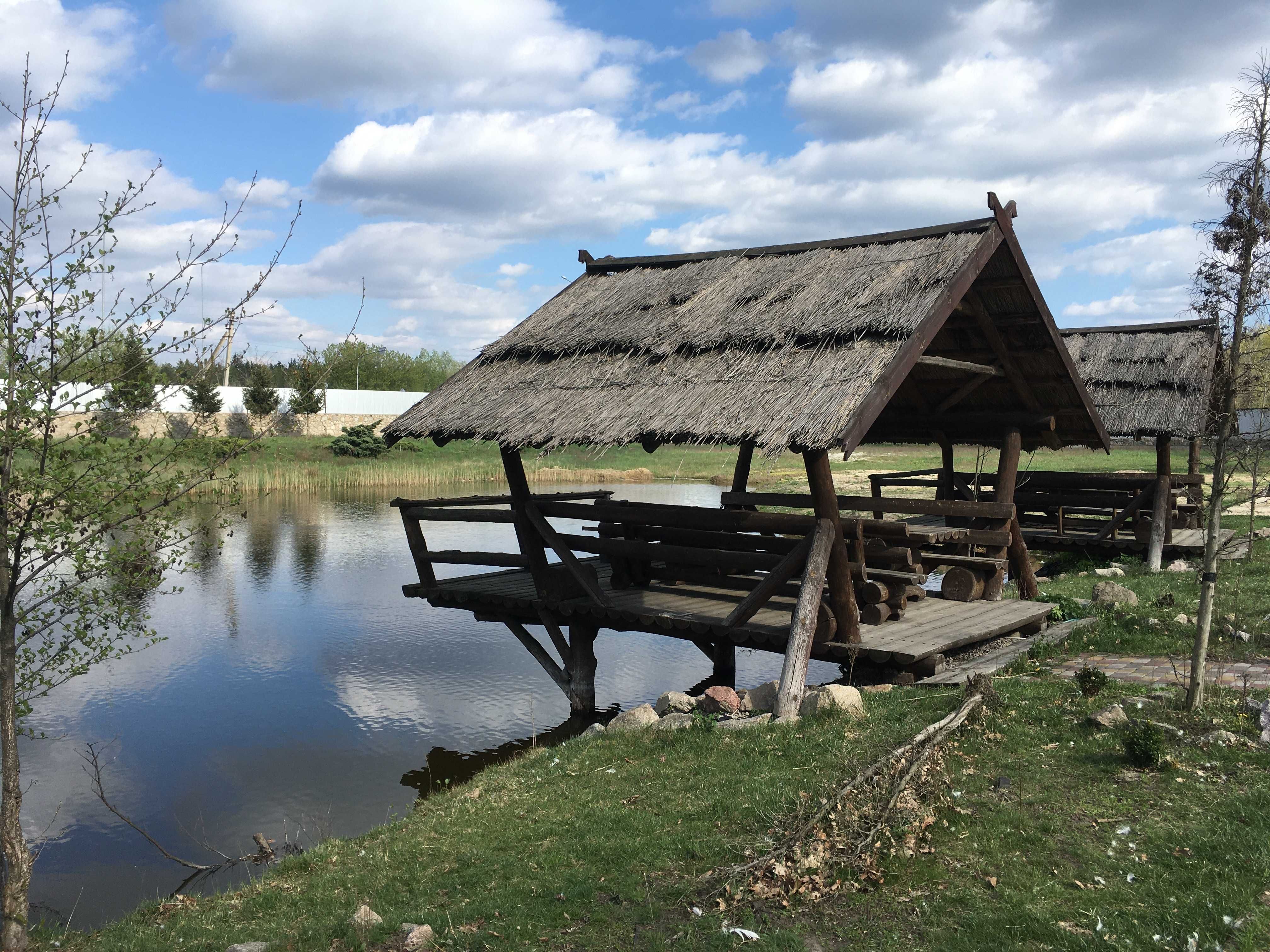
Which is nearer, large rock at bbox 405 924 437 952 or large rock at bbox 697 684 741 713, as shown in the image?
large rock at bbox 405 924 437 952

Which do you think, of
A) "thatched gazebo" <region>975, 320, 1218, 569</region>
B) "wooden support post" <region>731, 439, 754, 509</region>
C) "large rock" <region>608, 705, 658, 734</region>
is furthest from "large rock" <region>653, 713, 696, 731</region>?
"thatched gazebo" <region>975, 320, 1218, 569</region>

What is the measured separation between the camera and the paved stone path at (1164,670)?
7730 mm

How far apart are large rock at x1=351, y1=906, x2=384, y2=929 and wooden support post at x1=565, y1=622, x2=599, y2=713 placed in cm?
670

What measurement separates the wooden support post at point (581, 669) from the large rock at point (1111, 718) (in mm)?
6373

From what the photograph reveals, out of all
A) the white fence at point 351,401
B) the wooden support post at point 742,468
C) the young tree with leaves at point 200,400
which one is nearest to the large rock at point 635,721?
the young tree with leaves at point 200,400

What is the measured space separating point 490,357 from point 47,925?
24.5 ft

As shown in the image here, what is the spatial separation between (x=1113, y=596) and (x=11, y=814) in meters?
11.2

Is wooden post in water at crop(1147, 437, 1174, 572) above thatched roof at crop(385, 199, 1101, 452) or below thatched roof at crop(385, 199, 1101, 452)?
below

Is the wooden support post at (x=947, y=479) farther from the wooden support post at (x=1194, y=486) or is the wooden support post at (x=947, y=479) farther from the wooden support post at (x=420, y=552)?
the wooden support post at (x=420, y=552)

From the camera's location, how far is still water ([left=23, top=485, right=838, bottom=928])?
8.73 m

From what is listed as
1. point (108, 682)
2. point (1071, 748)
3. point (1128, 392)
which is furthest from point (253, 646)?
point (1128, 392)

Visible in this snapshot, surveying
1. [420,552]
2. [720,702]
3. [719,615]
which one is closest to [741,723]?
[720,702]

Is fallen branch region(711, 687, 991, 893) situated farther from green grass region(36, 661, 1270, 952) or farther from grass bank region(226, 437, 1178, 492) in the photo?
grass bank region(226, 437, 1178, 492)

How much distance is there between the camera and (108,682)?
13414mm
